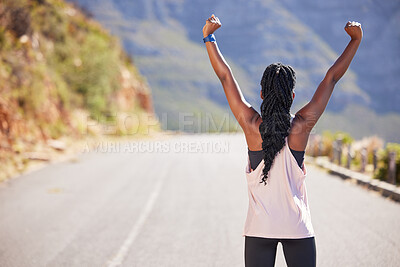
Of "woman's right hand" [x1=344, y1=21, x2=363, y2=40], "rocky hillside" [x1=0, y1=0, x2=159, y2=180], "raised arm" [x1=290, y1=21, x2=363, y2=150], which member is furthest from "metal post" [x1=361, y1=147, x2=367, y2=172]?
"raised arm" [x1=290, y1=21, x2=363, y2=150]

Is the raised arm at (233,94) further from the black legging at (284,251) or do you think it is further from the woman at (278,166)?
the black legging at (284,251)

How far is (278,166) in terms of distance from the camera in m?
3.20

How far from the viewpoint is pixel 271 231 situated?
3.15 metres

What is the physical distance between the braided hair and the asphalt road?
3214 millimetres

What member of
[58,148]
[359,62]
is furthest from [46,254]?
[359,62]

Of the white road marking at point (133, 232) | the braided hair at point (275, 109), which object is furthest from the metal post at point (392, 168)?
the braided hair at point (275, 109)

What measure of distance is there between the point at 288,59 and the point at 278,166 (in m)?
172

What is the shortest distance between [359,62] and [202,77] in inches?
2268

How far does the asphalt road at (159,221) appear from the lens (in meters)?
6.45

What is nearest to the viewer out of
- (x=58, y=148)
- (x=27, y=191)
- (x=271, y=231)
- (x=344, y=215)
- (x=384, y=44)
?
(x=271, y=231)

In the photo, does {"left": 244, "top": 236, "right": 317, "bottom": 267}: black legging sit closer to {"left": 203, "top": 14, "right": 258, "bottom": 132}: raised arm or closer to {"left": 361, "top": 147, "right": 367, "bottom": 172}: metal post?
{"left": 203, "top": 14, "right": 258, "bottom": 132}: raised arm

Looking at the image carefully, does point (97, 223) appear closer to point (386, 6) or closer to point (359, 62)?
point (359, 62)

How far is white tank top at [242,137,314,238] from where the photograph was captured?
3.15 meters

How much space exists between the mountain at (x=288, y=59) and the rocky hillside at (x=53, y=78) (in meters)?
75.7
